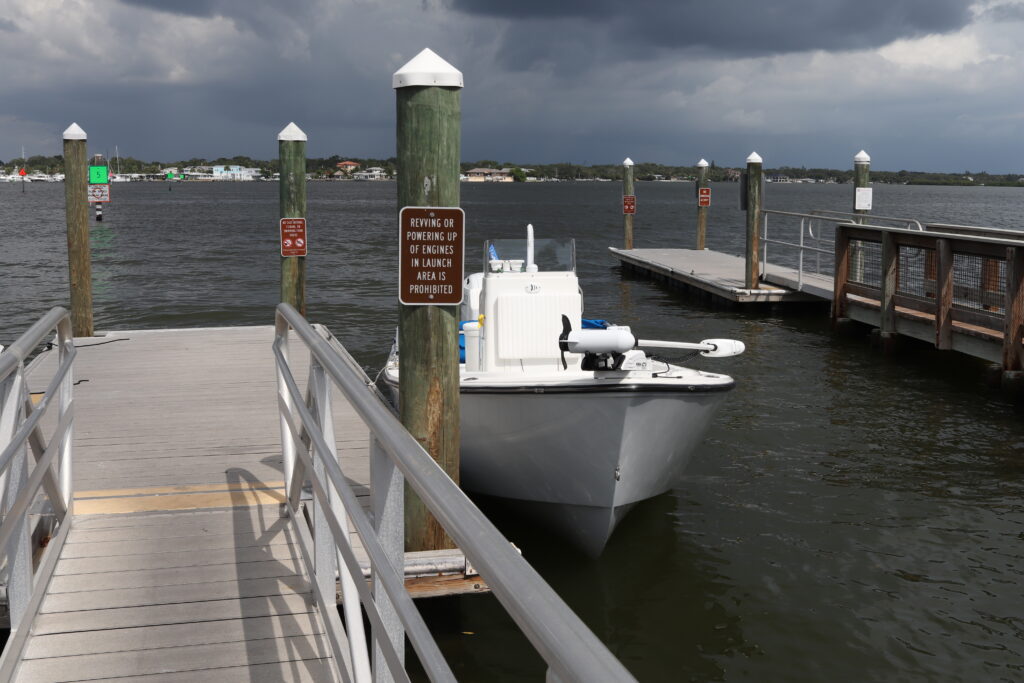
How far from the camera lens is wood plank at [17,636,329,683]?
11.5 feet

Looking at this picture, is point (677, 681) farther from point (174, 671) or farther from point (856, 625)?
point (174, 671)

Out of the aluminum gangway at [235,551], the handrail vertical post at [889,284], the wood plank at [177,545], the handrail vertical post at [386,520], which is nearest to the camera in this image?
the aluminum gangway at [235,551]

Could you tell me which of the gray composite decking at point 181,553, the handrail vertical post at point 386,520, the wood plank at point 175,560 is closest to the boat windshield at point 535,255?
the gray composite decking at point 181,553

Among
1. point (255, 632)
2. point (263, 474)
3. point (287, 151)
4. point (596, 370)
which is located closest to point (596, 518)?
point (596, 370)

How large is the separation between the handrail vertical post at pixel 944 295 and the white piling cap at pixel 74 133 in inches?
398

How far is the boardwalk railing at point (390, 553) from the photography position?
131 centimetres

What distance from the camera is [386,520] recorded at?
2.62 m

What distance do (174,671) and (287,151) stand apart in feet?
26.9

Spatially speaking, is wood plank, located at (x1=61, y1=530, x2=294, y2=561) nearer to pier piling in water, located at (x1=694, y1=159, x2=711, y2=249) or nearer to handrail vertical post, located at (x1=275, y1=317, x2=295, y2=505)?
handrail vertical post, located at (x1=275, y1=317, x2=295, y2=505)

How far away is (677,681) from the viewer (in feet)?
18.6

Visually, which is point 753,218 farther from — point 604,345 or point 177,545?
point 177,545

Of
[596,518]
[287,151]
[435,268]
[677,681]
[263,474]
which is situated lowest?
[677,681]

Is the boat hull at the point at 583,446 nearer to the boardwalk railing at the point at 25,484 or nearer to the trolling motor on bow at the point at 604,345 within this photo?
the trolling motor on bow at the point at 604,345

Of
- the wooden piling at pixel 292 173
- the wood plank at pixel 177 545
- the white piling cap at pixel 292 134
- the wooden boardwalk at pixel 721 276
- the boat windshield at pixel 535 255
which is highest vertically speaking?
the white piling cap at pixel 292 134
